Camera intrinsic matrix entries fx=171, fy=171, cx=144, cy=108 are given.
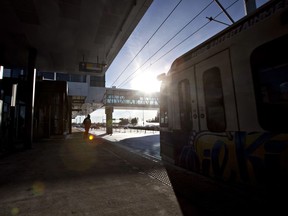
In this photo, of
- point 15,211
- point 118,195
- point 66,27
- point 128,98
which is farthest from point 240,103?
point 128,98

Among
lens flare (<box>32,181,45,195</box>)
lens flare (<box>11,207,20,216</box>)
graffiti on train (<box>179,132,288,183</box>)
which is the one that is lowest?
lens flare (<box>32,181,45,195</box>)

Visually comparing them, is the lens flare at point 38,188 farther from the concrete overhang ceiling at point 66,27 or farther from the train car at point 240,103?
the concrete overhang ceiling at point 66,27

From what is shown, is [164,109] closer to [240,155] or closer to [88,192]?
[240,155]

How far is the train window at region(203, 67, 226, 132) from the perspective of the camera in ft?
11.7

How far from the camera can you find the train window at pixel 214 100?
11.7 feet

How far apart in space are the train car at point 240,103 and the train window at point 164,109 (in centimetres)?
96

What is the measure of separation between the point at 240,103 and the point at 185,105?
1650mm

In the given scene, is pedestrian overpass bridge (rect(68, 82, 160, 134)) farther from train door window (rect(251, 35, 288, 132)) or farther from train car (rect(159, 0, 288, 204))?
train door window (rect(251, 35, 288, 132))

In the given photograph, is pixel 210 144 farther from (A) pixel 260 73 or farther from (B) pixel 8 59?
(B) pixel 8 59

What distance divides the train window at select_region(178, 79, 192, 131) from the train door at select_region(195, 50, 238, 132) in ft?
1.35

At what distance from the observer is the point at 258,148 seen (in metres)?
2.79

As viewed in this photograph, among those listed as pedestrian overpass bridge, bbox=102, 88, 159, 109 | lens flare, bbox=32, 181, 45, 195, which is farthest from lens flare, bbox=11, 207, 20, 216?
pedestrian overpass bridge, bbox=102, 88, 159, 109

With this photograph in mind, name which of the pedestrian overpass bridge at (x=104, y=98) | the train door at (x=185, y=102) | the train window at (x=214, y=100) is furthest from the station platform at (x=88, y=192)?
the pedestrian overpass bridge at (x=104, y=98)

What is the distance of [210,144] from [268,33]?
2295 millimetres
